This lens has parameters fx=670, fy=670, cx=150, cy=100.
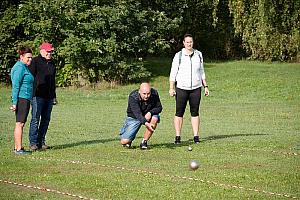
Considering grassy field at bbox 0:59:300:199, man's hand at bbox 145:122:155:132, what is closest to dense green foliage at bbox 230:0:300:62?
grassy field at bbox 0:59:300:199

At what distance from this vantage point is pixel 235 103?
26500 millimetres

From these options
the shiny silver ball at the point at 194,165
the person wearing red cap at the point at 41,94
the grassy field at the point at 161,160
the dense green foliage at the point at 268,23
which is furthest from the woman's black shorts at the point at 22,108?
the dense green foliage at the point at 268,23

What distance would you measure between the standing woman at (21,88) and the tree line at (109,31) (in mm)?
20177

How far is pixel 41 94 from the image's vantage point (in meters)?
12.5

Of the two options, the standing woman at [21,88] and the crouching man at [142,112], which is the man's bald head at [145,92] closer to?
the crouching man at [142,112]

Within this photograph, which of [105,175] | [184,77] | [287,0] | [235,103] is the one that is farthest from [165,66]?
[105,175]

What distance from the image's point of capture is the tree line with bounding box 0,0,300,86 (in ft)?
106

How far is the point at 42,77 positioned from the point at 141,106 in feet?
6.31

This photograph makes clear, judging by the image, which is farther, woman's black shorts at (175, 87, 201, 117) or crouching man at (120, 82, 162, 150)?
woman's black shorts at (175, 87, 201, 117)

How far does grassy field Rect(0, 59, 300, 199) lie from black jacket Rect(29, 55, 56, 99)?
1.09 m

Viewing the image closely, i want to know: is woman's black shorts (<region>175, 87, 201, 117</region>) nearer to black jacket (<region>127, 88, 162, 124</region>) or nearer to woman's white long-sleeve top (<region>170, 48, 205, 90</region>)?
woman's white long-sleeve top (<region>170, 48, 205, 90</region>)

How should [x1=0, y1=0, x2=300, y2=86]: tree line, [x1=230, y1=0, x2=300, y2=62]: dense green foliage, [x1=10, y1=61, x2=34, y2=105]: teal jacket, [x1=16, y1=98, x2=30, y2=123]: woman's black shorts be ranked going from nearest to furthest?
[x1=10, y1=61, x2=34, y2=105]: teal jacket → [x1=16, y1=98, x2=30, y2=123]: woman's black shorts → [x1=230, y1=0, x2=300, y2=62]: dense green foliage → [x1=0, y1=0, x2=300, y2=86]: tree line

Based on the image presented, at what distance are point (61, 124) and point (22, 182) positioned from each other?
900 centimetres

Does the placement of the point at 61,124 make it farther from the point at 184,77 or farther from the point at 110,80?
the point at 110,80
